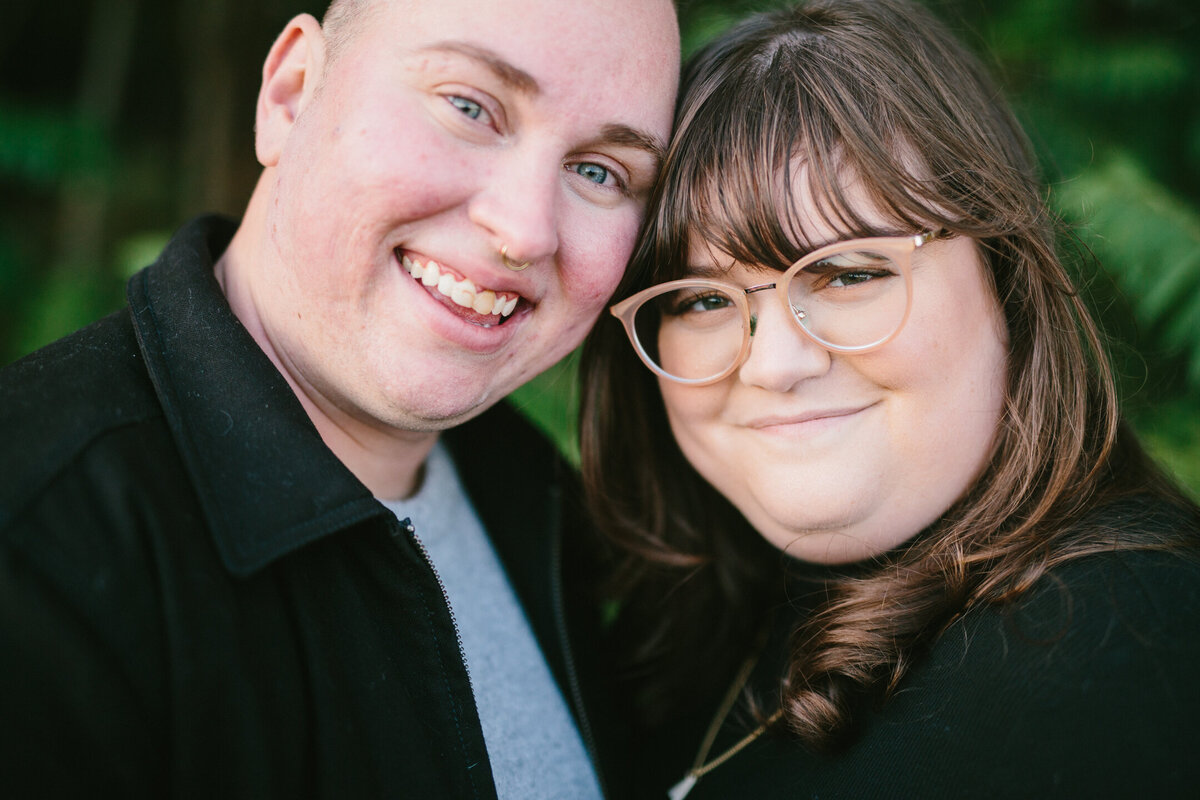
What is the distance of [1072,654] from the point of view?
4.45 feet

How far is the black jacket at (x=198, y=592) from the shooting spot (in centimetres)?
117

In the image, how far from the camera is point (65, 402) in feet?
4.43

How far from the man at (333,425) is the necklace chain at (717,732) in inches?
10.6

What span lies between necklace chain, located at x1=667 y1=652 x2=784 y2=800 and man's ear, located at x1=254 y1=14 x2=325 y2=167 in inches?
69.8

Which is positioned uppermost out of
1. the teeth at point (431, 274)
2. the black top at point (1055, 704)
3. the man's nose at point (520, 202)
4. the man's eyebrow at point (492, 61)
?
the man's eyebrow at point (492, 61)

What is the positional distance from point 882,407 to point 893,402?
0.03 meters

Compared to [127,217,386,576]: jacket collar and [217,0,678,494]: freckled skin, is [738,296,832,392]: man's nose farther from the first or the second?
[127,217,386,576]: jacket collar

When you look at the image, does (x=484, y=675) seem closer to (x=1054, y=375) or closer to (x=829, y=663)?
(x=829, y=663)

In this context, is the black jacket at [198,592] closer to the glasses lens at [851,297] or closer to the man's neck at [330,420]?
the man's neck at [330,420]

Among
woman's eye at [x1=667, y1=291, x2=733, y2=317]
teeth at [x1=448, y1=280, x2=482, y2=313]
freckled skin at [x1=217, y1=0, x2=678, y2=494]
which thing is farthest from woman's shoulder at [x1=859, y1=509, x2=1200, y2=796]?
teeth at [x1=448, y1=280, x2=482, y2=313]

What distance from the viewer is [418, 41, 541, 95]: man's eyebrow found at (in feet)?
5.16

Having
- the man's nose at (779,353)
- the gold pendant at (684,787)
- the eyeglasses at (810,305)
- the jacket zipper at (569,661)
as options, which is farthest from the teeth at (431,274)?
the gold pendant at (684,787)

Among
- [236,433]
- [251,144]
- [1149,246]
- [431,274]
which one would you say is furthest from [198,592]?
[251,144]

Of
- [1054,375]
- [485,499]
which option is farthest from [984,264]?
[485,499]
